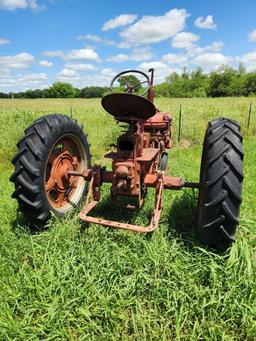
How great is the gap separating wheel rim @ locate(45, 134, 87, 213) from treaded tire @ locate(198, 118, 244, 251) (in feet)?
5.55

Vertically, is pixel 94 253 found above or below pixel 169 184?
below

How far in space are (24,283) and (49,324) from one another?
52 centimetres

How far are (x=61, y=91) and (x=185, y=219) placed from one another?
77.8 metres

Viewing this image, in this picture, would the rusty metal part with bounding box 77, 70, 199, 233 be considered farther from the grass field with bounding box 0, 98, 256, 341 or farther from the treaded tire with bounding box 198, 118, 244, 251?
the treaded tire with bounding box 198, 118, 244, 251

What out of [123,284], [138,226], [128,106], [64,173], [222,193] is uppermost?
[128,106]

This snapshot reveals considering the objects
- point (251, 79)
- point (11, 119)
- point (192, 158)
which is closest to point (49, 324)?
point (192, 158)

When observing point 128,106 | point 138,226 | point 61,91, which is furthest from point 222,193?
point 61,91

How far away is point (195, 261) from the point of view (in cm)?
299

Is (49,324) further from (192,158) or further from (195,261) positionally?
(192,158)

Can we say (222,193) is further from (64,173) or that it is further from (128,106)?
(64,173)

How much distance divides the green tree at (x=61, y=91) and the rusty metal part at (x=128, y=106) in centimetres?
7682

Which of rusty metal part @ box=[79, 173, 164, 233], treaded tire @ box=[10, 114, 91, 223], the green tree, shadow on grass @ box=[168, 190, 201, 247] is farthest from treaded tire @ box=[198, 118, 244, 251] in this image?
the green tree

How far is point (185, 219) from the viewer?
3941 mm

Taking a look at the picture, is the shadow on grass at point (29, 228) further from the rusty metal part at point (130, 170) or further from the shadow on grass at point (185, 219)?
the shadow on grass at point (185, 219)
